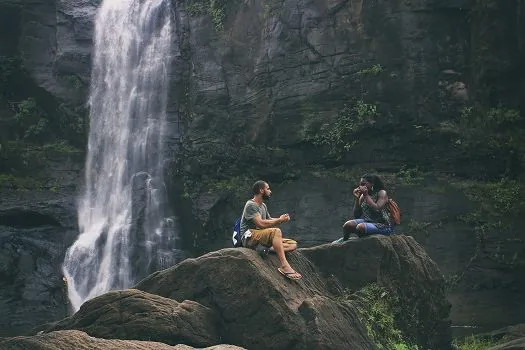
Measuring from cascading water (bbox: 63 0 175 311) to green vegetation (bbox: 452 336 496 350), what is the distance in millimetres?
10299

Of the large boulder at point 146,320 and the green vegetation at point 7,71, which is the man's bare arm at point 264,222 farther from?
the green vegetation at point 7,71

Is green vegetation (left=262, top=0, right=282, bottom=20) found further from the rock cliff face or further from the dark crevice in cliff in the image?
the dark crevice in cliff

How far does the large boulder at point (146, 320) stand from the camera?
938 cm

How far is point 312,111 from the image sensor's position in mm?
21969

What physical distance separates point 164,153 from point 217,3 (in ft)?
18.1

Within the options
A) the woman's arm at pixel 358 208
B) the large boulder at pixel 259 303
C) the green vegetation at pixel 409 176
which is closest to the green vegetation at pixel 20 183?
the green vegetation at pixel 409 176

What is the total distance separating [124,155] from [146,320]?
605 inches

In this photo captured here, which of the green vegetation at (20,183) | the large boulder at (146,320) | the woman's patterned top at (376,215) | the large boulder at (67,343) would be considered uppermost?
the woman's patterned top at (376,215)

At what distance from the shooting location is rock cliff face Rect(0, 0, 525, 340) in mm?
20062

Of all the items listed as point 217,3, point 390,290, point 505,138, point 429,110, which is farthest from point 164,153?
point 390,290

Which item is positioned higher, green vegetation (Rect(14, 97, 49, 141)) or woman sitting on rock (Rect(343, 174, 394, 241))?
green vegetation (Rect(14, 97, 49, 141))

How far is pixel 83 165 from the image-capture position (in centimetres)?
2445

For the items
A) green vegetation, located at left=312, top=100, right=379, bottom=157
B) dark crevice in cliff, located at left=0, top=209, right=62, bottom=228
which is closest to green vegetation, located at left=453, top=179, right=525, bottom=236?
green vegetation, located at left=312, top=100, right=379, bottom=157

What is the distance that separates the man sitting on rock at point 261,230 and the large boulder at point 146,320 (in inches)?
48.5
